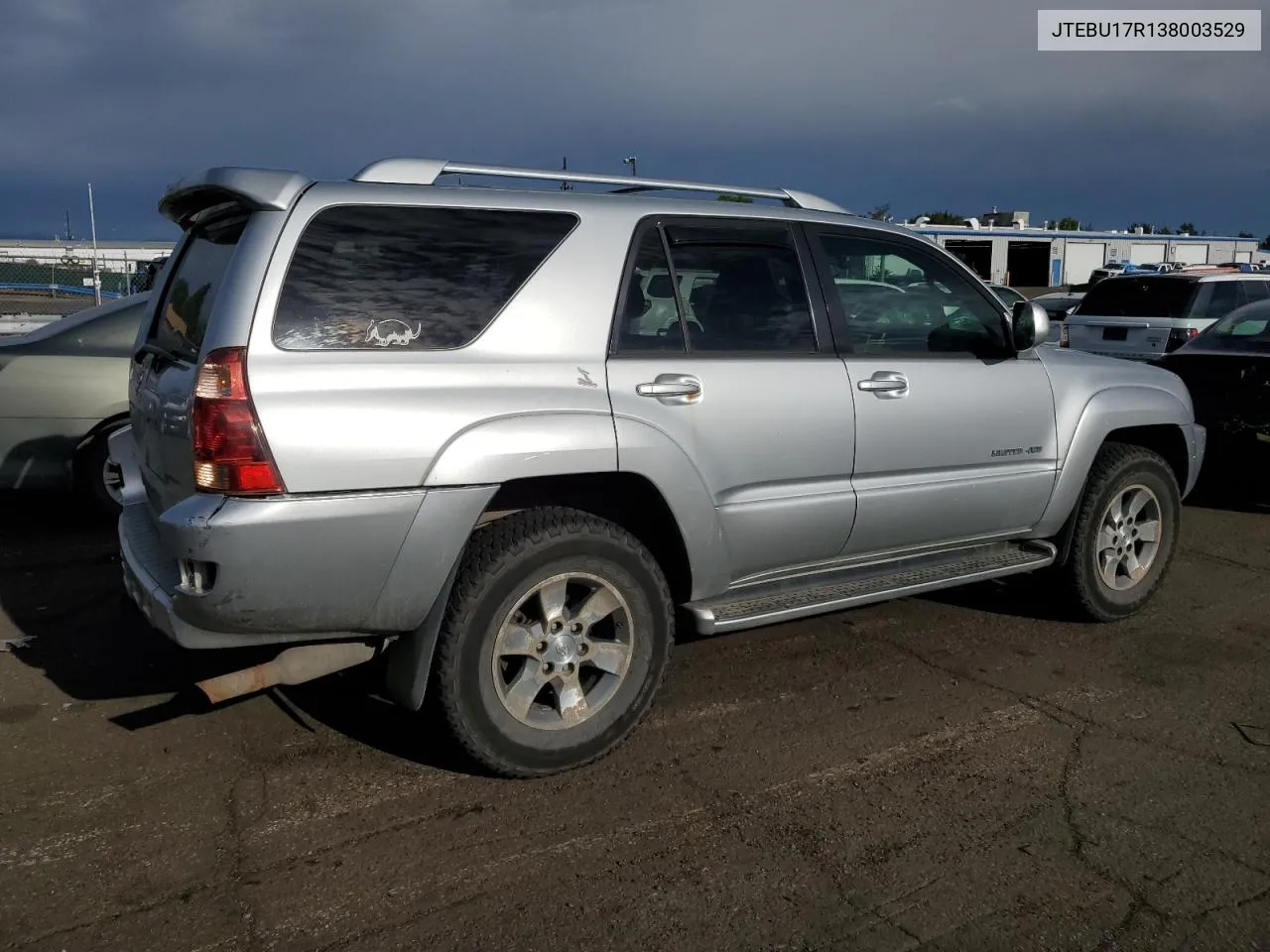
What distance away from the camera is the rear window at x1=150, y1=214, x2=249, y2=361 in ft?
11.6

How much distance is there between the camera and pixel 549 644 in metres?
3.63

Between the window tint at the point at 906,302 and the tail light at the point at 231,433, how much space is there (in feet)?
7.71

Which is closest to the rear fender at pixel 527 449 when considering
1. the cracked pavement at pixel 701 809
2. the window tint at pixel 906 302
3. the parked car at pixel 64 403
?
the cracked pavement at pixel 701 809

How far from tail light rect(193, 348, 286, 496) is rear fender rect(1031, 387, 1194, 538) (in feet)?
11.5

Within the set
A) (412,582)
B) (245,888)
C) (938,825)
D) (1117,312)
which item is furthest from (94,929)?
(1117,312)

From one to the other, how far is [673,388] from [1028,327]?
1902 mm

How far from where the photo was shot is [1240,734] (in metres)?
4.09

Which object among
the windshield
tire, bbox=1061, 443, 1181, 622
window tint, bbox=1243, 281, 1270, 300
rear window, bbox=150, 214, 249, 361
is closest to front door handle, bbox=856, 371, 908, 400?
tire, bbox=1061, 443, 1181, 622

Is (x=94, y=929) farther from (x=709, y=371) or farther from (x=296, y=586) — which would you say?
(x=709, y=371)

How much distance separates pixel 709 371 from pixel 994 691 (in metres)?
1.89

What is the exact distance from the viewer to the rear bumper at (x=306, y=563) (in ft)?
10.1

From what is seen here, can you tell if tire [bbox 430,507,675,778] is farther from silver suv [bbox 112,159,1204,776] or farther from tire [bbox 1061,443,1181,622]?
tire [bbox 1061,443,1181,622]

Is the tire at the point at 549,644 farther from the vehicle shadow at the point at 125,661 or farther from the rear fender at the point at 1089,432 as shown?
the rear fender at the point at 1089,432

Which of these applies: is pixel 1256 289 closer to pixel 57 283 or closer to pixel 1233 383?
pixel 1233 383
